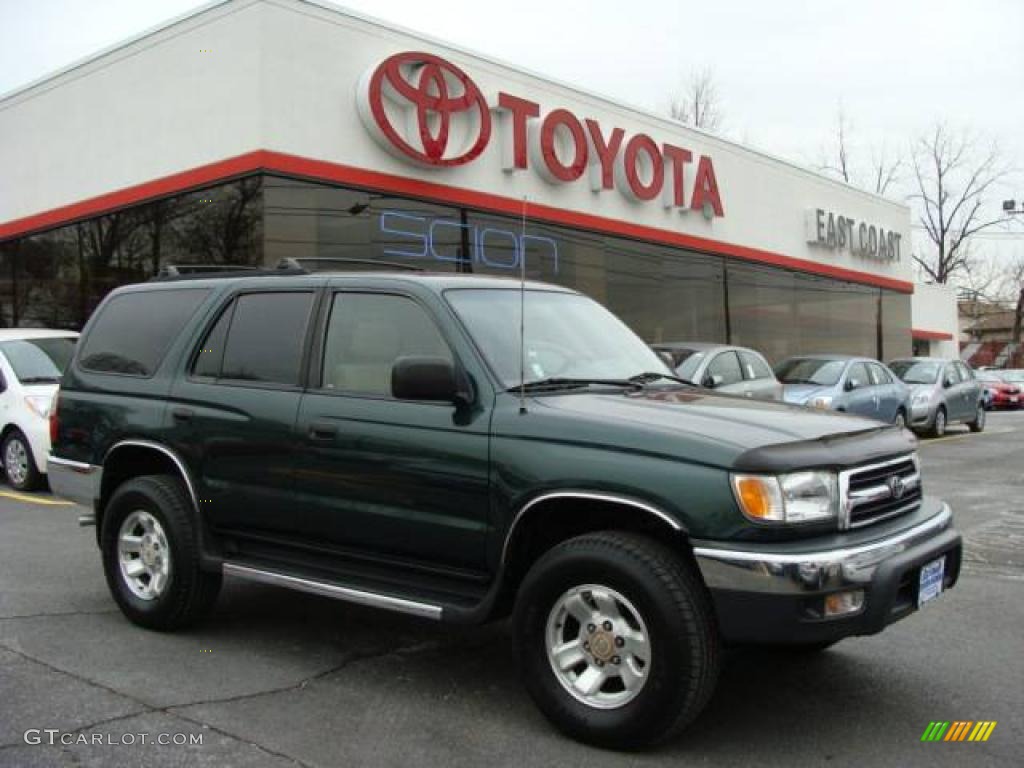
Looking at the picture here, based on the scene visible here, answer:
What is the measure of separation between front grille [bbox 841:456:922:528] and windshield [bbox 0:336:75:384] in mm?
8888

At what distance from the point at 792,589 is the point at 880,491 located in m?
0.76

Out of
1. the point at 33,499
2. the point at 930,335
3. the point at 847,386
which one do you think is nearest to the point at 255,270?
the point at 33,499

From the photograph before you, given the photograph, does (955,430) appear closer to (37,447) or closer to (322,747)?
(37,447)

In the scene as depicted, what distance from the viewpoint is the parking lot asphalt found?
3.78 meters

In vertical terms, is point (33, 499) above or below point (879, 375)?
below

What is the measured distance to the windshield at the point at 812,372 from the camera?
51.7 feet

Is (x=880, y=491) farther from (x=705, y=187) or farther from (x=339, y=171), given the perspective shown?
(x=705, y=187)

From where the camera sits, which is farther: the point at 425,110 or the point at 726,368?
the point at 425,110

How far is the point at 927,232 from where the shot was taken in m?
61.7

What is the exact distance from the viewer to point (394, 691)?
446cm

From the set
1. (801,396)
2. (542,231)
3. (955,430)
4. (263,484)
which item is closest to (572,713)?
(263,484)

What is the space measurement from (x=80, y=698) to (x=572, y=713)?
2.11 metres

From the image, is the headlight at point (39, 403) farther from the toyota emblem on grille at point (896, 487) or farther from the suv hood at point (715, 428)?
the toyota emblem on grille at point (896, 487)

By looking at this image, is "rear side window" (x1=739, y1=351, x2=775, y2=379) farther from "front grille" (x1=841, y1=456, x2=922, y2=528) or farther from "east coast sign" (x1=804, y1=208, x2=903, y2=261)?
"east coast sign" (x1=804, y1=208, x2=903, y2=261)
